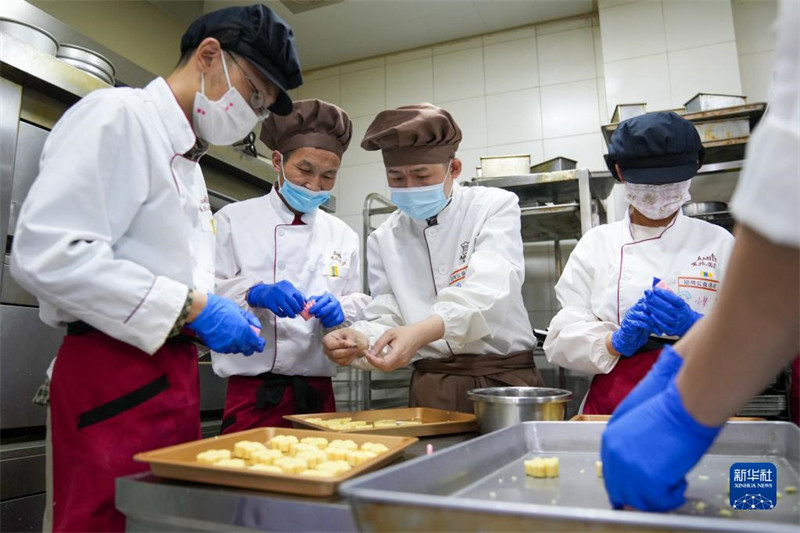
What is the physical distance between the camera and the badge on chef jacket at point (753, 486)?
2.48 ft

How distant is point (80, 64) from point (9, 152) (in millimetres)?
572

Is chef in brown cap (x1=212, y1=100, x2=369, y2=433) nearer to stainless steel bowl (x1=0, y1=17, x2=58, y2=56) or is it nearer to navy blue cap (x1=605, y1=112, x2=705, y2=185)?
navy blue cap (x1=605, y1=112, x2=705, y2=185)

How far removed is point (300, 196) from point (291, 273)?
0.88 feet

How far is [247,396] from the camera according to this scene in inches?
64.8

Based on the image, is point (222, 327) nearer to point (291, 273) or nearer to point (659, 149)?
point (291, 273)

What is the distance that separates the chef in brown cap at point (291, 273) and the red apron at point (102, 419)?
1.81 feet

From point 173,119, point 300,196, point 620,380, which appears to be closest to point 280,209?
point 300,196

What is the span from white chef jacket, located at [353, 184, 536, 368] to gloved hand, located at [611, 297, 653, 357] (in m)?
0.31

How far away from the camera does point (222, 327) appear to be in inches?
42.6

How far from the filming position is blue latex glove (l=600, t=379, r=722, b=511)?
633 millimetres

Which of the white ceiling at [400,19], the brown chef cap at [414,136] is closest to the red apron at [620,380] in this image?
the brown chef cap at [414,136]

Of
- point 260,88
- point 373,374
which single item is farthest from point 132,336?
point 373,374

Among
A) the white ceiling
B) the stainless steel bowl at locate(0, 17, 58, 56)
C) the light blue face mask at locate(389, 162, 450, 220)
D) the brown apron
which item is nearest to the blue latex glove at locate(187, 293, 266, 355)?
the brown apron

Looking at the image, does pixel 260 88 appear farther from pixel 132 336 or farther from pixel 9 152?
pixel 9 152
